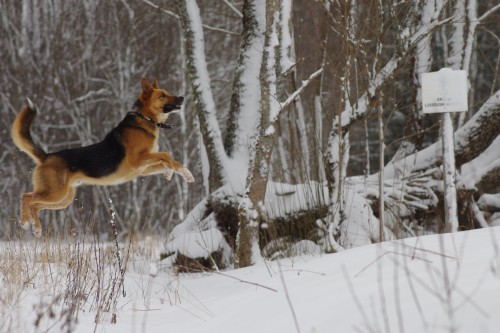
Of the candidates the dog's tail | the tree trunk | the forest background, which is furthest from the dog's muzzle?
the tree trunk

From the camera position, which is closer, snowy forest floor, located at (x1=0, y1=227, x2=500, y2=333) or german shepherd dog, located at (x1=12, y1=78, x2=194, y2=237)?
snowy forest floor, located at (x1=0, y1=227, x2=500, y2=333)

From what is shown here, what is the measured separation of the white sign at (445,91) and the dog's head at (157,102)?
2.28 meters

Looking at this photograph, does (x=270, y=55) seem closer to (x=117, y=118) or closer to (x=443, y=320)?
(x=443, y=320)

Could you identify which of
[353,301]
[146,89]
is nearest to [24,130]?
[146,89]

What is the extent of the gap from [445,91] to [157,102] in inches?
105

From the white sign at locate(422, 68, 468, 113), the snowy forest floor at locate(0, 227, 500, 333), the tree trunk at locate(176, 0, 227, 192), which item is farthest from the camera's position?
the tree trunk at locate(176, 0, 227, 192)

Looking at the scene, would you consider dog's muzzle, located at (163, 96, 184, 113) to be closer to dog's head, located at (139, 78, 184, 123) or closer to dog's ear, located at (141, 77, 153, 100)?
dog's head, located at (139, 78, 184, 123)

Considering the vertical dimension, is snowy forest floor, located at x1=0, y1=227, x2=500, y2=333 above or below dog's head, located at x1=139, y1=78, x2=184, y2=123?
below

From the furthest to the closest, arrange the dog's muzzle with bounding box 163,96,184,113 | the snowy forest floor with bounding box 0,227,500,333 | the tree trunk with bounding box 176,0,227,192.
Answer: the tree trunk with bounding box 176,0,227,192 → the dog's muzzle with bounding box 163,96,184,113 → the snowy forest floor with bounding box 0,227,500,333

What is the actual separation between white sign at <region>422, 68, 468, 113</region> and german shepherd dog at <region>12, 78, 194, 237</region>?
2235mm

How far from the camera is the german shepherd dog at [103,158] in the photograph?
227 inches

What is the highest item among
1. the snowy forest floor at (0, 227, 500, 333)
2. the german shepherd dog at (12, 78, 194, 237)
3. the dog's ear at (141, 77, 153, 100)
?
the dog's ear at (141, 77, 153, 100)

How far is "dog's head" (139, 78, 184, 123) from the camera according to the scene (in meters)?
5.99

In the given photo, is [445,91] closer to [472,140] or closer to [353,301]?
[353,301]
